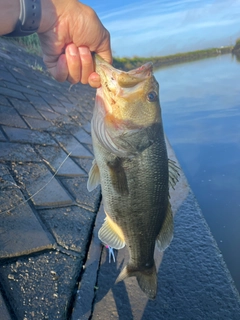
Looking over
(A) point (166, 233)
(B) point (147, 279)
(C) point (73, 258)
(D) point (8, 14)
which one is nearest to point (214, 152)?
(C) point (73, 258)

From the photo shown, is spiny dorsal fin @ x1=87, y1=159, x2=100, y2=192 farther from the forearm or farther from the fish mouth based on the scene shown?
the forearm

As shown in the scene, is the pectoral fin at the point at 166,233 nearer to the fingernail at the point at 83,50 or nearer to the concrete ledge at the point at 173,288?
the concrete ledge at the point at 173,288

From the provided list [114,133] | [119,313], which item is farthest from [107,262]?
[114,133]

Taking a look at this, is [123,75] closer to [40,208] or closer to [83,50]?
[83,50]

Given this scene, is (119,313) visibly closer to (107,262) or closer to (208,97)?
(107,262)

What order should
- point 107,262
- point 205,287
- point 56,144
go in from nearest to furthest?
point 205,287
point 107,262
point 56,144

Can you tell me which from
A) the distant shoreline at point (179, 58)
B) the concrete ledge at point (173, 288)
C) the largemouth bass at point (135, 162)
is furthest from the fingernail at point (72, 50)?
the distant shoreline at point (179, 58)
